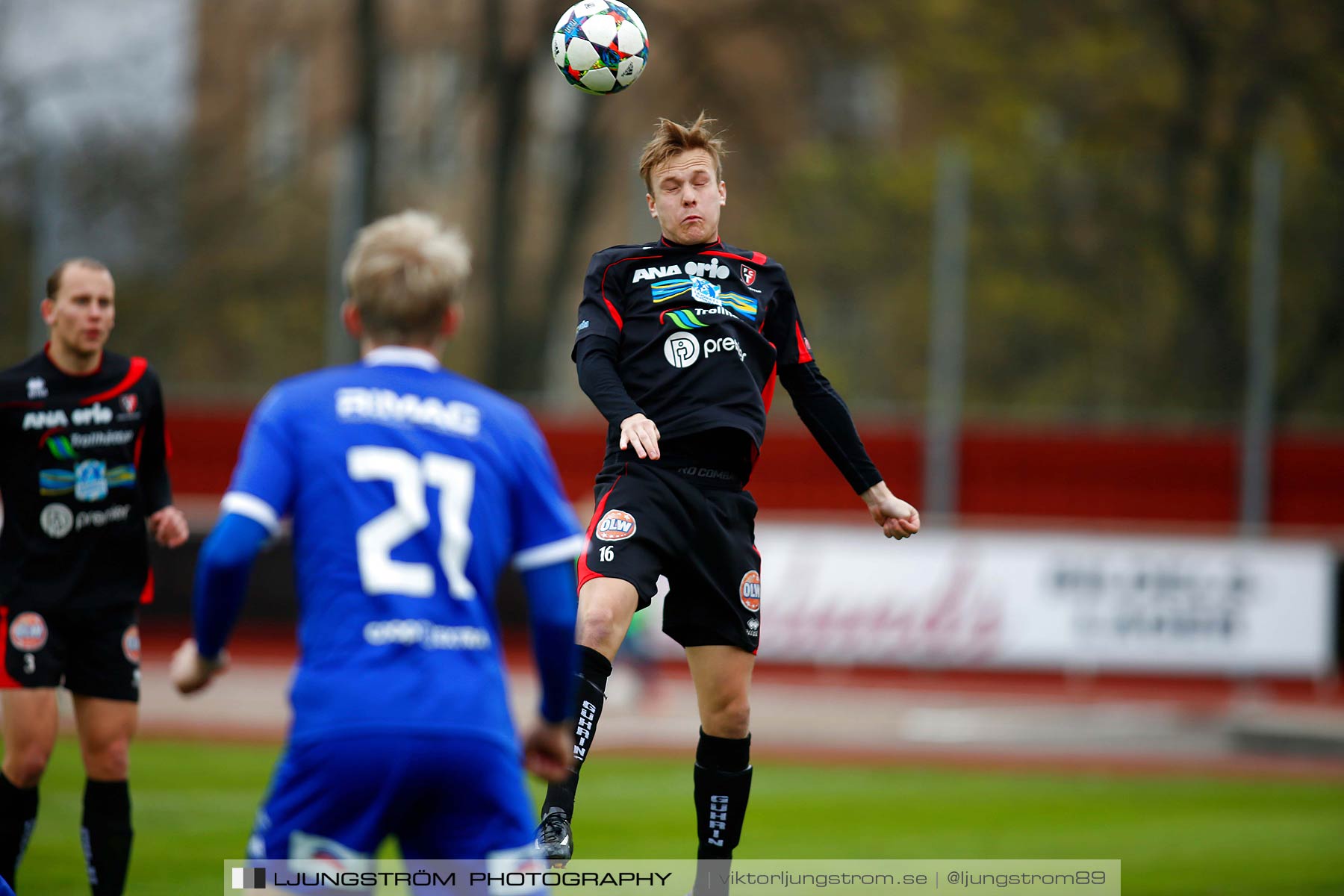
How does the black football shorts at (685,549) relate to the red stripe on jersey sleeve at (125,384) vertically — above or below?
below

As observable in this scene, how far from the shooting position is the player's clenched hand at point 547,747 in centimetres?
404

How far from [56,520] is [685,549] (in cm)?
276

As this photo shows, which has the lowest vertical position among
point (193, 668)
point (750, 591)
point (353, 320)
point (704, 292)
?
point (193, 668)

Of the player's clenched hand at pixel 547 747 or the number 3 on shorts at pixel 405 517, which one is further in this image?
the player's clenched hand at pixel 547 747

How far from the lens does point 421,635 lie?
3.83 m

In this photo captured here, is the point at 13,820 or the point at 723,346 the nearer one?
the point at 723,346

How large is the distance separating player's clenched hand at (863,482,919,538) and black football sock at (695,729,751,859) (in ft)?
3.02

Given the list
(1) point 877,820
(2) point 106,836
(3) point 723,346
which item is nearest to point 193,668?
(3) point 723,346

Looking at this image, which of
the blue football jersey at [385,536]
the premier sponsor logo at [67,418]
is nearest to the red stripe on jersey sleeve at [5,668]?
the premier sponsor logo at [67,418]

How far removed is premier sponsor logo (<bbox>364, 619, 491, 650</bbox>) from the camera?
3809 mm

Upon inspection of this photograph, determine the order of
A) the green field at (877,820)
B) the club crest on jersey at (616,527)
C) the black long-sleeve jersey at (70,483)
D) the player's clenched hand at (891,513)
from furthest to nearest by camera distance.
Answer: the green field at (877,820) < the black long-sleeve jersey at (70,483) < the player's clenched hand at (891,513) < the club crest on jersey at (616,527)

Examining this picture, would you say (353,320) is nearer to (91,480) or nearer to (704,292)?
(704,292)

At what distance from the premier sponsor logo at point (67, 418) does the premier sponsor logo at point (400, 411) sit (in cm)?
296

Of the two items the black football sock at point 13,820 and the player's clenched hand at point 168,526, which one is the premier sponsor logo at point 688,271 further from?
the black football sock at point 13,820
